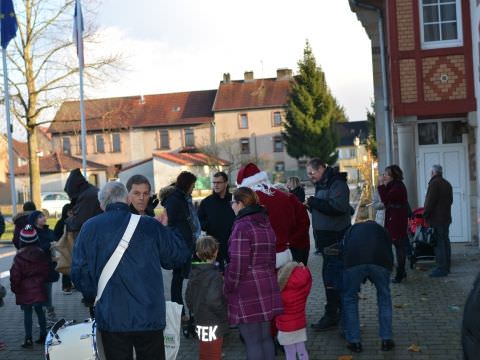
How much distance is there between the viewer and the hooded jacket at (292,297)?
5.48 meters

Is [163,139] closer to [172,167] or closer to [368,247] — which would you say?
[172,167]

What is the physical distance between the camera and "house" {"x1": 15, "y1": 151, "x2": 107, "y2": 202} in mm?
58000

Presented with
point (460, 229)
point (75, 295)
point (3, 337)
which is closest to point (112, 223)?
point (3, 337)

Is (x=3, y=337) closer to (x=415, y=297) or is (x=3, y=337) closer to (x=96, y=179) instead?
(x=415, y=297)

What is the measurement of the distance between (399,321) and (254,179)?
2900 mm

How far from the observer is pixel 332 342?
6.68 meters

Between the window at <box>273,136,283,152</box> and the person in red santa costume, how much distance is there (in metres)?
60.8

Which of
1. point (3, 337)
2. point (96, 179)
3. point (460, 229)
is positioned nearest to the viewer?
point (3, 337)

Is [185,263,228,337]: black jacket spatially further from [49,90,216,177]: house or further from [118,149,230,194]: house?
[49,90,216,177]: house

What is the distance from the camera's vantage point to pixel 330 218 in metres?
7.02

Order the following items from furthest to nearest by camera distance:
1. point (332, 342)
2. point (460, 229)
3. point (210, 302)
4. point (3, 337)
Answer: point (460, 229), point (3, 337), point (332, 342), point (210, 302)

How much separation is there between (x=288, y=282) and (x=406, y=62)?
754cm

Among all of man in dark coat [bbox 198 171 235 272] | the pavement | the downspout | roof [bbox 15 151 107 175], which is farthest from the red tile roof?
man in dark coat [bbox 198 171 235 272]

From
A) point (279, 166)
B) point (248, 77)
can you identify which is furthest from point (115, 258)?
point (248, 77)
